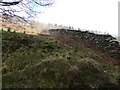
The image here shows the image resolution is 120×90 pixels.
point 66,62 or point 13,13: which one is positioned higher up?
point 13,13

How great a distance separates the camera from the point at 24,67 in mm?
4355

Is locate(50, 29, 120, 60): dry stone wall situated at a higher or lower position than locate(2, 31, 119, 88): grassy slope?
higher

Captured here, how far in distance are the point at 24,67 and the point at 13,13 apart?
425cm

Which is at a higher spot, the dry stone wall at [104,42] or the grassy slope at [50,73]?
the dry stone wall at [104,42]

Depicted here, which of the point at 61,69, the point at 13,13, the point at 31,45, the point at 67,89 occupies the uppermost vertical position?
the point at 13,13

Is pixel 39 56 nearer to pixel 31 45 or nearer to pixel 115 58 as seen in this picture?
pixel 31 45

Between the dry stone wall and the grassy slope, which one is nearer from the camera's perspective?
the grassy slope

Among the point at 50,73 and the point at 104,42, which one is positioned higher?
the point at 104,42

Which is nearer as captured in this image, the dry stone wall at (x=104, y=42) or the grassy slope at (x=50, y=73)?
the grassy slope at (x=50, y=73)

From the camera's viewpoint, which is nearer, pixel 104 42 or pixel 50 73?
pixel 50 73

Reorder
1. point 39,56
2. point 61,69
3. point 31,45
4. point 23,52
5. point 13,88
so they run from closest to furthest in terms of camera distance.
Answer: point 13,88 → point 61,69 → point 39,56 → point 23,52 → point 31,45

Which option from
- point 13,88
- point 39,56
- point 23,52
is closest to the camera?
point 13,88

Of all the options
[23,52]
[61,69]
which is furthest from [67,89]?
[23,52]

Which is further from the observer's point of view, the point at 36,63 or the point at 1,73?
the point at 36,63
